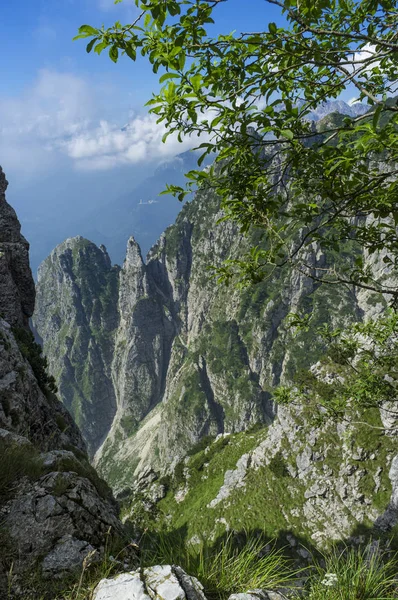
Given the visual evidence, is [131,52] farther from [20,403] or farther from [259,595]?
[20,403]

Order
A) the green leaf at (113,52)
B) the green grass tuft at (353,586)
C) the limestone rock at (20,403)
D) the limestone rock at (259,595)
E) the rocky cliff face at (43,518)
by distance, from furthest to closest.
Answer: the limestone rock at (20,403)
the rocky cliff face at (43,518)
the green leaf at (113,52)
the limestone rock at (259,595)
the green grass tuft at (353,586)

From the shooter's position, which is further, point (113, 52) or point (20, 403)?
point (20, 403)

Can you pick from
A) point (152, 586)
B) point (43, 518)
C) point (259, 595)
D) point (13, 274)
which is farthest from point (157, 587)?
point (13, 274)

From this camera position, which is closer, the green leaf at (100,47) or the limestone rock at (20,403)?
the green leaf at (100,47)


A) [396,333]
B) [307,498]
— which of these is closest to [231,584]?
[396,333]

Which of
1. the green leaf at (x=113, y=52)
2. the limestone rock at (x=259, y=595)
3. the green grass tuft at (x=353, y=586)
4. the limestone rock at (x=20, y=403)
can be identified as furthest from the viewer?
the limestone rock at (x=20, y=403)

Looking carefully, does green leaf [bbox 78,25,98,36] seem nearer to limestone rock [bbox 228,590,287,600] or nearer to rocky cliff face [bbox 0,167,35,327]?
limestone rock [bbox 228,590,287,600]

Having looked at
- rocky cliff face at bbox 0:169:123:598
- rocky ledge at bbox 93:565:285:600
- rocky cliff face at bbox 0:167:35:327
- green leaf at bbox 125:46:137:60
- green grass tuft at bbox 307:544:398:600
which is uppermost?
rocky cliff face at bbox 0:167:35:327

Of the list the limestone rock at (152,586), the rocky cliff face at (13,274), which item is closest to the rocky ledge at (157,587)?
the limestone rock at (152,586)

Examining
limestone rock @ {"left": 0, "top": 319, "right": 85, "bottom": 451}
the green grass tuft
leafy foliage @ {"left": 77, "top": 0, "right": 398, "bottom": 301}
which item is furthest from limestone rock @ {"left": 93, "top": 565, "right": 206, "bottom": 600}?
limestone rock @ {"left": 0, "top": 319, "right": 85, "bottom": 451}

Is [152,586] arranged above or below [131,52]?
below

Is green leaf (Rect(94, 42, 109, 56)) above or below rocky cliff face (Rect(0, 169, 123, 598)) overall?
above

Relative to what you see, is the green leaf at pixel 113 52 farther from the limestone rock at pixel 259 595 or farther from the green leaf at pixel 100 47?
the limestone rock at pixel 259 595

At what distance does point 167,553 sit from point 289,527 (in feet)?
173
